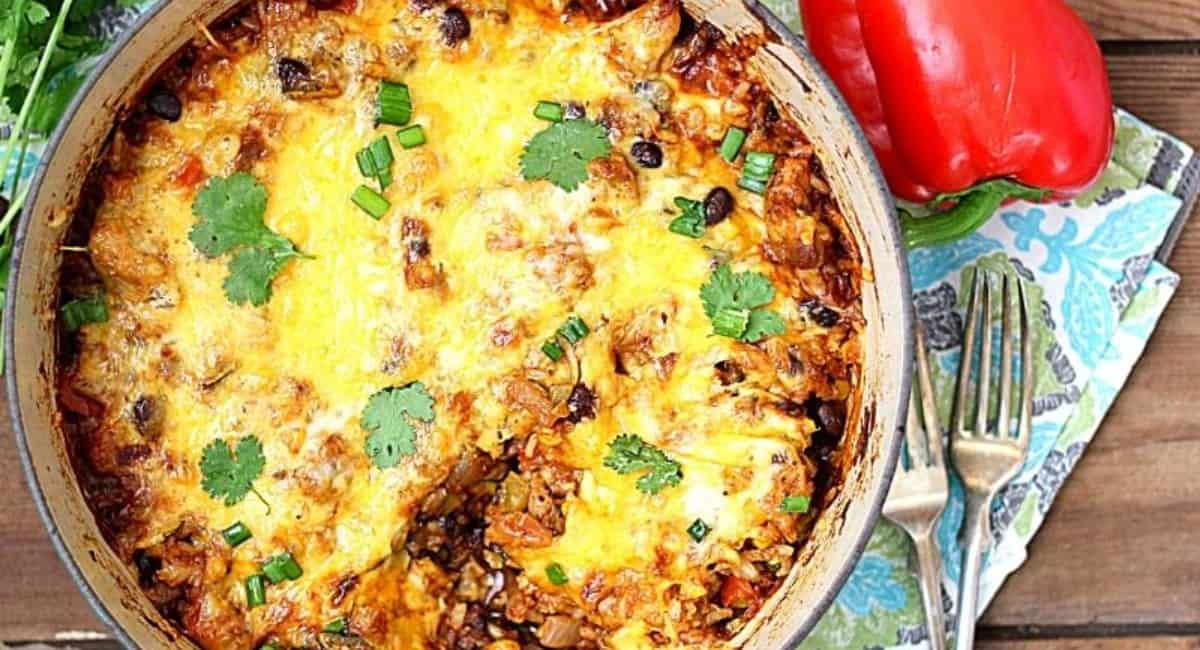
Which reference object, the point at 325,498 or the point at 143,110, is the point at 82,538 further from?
the point at 143,110

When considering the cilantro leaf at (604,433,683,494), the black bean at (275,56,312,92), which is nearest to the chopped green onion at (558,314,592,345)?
the cilantro leaf at (604,433,683,494)

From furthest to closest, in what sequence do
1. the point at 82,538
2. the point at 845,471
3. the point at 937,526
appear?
1. the point at 937,526
2. the point at 845,471
3. the point at 82,538

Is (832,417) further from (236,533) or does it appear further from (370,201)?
(236,533)

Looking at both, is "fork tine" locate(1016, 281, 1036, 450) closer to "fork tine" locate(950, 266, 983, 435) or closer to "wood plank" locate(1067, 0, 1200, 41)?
"fork tine" locate(950, 266, 983, 435)

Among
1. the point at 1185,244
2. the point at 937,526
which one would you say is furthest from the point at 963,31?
the point at 937,526

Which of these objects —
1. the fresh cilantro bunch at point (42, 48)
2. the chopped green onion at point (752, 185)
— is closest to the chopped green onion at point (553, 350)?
the chopped green onion at point (752, 185)

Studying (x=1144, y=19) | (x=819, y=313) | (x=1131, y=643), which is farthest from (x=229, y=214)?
(x=1131, y=643)
